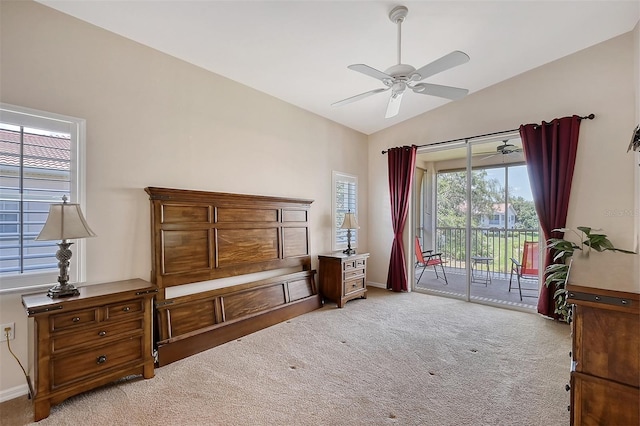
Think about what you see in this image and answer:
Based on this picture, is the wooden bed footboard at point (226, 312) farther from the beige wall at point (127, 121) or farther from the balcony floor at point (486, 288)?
the balcony floor at point (486, 288)

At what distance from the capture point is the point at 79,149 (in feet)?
8.11

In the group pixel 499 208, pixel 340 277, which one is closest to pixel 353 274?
pixel 340 277

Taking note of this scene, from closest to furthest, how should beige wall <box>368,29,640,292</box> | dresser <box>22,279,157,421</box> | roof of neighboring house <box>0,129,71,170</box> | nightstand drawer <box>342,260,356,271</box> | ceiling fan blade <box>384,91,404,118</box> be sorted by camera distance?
dresser <box>22,279,157,421</box> → roof of neighboring house <box>0,129,71,170</box> → ceiling fan blade <box>384,91,404,118</box> → beige wall <box>368,29,640,292</box> → nightstand drawer <box>342,260,356,271</box>

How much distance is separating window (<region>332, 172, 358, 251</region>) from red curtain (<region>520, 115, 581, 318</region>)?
268 cm

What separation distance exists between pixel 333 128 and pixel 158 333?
3.91 m

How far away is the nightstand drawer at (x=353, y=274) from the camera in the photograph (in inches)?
172

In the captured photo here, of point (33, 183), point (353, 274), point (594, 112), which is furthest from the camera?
point (353, 274)

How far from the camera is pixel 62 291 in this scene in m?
2.13

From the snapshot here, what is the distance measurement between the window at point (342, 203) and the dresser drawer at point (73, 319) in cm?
341

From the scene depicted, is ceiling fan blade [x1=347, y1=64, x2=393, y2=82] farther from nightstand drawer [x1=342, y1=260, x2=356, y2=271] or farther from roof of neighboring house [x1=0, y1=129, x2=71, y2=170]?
nightstand drawer [x1=342, y1=260, x2=356, y2=271]

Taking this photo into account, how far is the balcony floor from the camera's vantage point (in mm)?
4391

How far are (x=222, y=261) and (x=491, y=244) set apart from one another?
4.24 m

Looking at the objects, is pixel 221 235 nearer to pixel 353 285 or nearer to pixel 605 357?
pixel 353 285

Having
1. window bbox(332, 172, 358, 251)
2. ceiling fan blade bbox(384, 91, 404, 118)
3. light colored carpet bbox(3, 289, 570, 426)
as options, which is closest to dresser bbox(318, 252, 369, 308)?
window bbox(332, 172, 358, 251)
